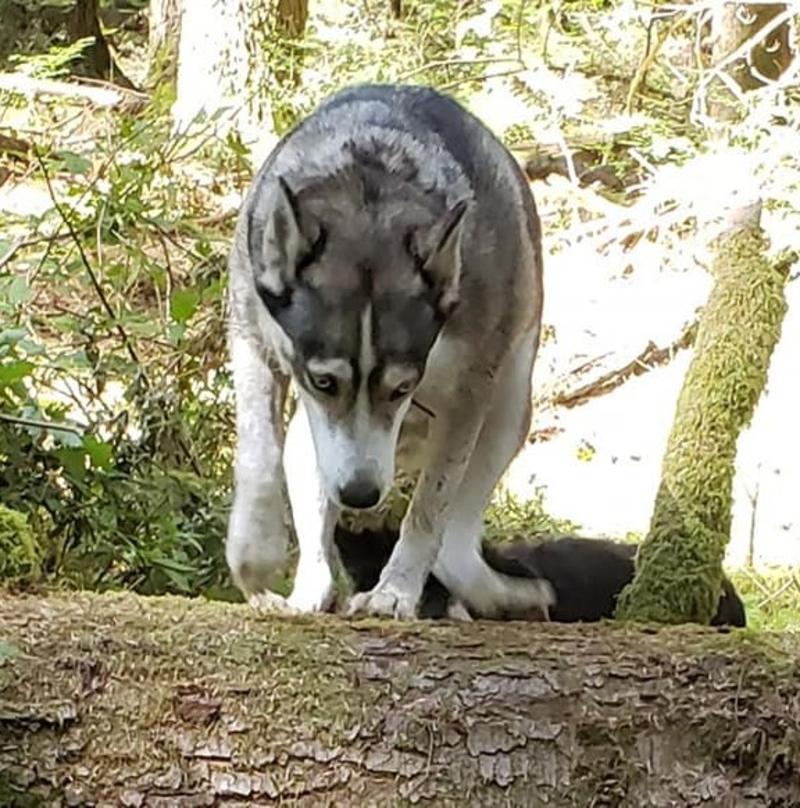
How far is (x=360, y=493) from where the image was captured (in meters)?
3.51

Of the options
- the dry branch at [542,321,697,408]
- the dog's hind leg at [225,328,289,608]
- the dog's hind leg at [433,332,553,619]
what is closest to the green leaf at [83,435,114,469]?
the dog's hind leg at [225,328,289,608]

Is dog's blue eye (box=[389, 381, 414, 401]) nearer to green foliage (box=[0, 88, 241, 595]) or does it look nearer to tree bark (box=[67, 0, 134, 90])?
green foliage (box=[0, 88, 241, 595])

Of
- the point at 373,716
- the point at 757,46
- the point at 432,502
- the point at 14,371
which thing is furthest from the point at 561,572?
the point at 757,46

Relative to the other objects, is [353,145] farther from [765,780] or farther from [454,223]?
[765,780]

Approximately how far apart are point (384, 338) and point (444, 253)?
253mm

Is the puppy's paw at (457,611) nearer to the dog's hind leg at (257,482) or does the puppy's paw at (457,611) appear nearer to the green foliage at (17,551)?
the dog's hind leg at (257,482)

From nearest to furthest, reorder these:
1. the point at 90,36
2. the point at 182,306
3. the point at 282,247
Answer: the point at 282,247 < the point at 182,306 < the point at 90,36

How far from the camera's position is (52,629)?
3164 millimetres

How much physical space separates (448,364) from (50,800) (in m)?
1.56

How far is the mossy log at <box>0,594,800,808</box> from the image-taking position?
9.57 ft

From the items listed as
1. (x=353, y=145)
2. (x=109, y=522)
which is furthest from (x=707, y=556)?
(x=109, y=522)

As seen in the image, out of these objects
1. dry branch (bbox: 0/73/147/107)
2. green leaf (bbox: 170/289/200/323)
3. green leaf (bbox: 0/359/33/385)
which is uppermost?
green leaf (bbox: 0/359/33/385)

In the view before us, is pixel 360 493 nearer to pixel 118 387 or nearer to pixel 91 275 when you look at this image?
pixel 91 275

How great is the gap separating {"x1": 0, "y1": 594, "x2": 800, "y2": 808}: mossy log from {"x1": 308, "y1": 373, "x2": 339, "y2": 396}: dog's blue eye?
0.56 m
